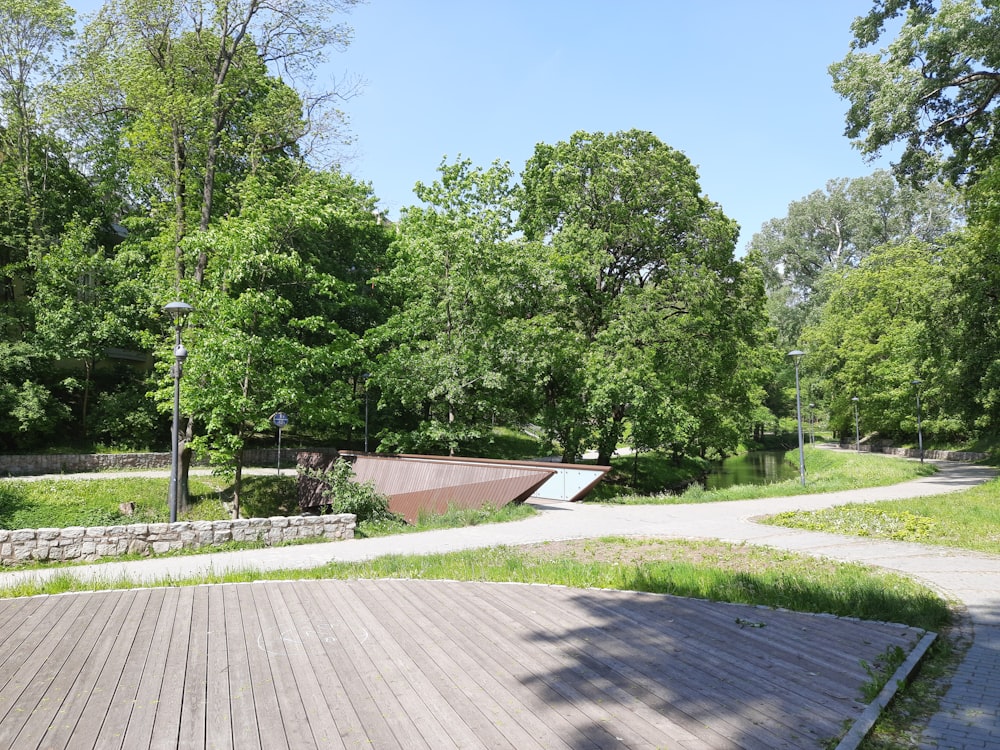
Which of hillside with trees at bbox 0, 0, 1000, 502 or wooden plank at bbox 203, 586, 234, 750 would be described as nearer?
wooden plank at bbox 203, 586, 234, 750

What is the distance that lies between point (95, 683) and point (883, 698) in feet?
18.5

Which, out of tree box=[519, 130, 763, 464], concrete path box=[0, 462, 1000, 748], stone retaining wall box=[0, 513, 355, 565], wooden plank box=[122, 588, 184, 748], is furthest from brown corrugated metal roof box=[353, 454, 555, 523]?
wooden plank box=[122, 588, 184, 748]

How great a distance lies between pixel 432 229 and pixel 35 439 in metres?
17.7

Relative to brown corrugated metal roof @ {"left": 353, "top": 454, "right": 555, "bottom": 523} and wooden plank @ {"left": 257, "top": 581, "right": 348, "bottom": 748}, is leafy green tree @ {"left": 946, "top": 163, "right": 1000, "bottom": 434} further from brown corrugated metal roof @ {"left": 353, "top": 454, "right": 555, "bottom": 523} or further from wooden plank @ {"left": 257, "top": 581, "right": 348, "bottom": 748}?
wooden plank @ {"left": 257, "top": 581, "right": 348, "bottom": 748}

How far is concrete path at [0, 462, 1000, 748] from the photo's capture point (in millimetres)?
4641

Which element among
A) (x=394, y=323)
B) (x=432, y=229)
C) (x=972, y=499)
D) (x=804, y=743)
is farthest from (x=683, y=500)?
(x=804, y=743)

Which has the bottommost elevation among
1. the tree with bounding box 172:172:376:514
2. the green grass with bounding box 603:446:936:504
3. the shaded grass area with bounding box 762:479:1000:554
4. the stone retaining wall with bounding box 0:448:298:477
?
the green grass with bounding box 603:446:936:504

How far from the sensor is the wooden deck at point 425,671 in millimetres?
3926

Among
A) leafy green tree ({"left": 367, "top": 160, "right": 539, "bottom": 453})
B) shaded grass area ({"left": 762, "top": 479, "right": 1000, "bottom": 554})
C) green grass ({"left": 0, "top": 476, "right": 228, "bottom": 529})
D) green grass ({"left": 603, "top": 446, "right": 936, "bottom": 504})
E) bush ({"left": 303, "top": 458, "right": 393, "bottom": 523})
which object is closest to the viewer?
shaded grass area ({"left": 762, "top": 479, "right": 1000, "bottom": 554})

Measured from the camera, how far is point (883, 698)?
4.43 meters

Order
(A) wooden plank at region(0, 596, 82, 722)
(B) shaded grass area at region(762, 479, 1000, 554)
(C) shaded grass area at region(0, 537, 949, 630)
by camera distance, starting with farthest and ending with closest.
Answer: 1. (B) shaded grass area at region(762, 479, 1000, 554)
2. (C) shaded grass area at region(0, 537, 949, 630)
3. (A) wooden plank at region(0, 596, 82, 722)

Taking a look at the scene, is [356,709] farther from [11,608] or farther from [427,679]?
[11,608]

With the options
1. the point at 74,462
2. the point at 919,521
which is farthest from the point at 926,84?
the point at 74,462

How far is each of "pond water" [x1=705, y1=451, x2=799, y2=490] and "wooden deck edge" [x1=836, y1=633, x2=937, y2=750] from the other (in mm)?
23147
